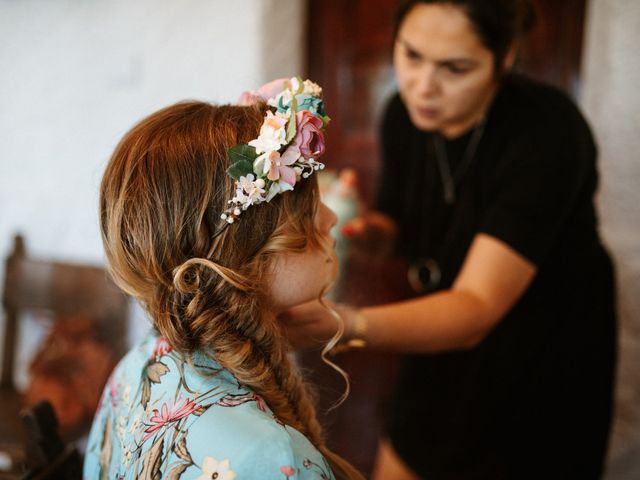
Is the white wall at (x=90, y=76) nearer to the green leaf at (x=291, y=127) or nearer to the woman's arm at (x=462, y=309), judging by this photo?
the woman's arm at (x=462, y=309)

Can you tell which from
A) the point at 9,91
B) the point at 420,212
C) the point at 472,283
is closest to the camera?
the point at 472,283

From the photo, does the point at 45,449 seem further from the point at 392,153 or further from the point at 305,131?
the point at 392,153

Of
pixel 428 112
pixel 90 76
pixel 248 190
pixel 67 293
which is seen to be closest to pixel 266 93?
pixel 248 190

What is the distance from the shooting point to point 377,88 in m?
2.41

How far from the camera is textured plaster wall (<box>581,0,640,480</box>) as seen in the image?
1764mm

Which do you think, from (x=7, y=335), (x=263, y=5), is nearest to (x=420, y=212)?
(x=263, y=5)

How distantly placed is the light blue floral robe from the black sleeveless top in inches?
24.5

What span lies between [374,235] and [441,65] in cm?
50

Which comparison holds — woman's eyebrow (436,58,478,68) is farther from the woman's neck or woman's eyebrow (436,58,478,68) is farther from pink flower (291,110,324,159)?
pink flower (291,110,324,159)

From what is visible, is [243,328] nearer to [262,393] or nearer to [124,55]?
[262,393]

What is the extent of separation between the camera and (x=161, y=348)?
91cm

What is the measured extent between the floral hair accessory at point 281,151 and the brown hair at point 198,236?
4 centimetres

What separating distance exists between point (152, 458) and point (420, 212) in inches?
40.5

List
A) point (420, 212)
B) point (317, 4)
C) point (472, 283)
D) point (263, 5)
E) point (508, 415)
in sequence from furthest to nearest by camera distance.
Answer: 1. point (317, 4)
2. point (263, 5)
3. point (420, 212)
4. point (508, 415)
5. point (472, 283)
